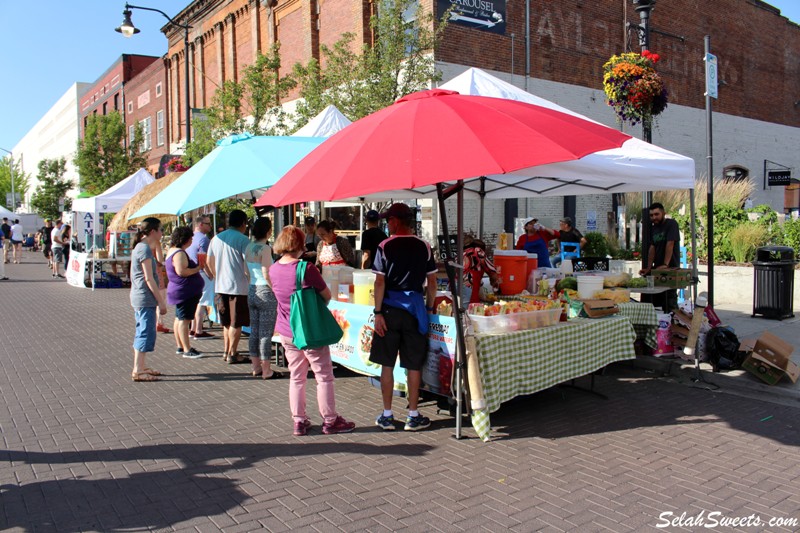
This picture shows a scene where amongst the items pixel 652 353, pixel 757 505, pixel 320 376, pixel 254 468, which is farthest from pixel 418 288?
pixel 652 353

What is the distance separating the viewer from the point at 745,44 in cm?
2769

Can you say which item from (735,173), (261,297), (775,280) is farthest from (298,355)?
(735,173)

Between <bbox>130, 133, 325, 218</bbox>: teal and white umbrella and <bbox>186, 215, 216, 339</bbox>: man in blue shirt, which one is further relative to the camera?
<bbox>186, 215, 216, 339</bbox>: man in blue shirt

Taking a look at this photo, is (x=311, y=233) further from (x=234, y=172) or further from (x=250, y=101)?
(x=250, y=101)

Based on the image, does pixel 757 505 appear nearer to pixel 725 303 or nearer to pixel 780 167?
pixel 725 303

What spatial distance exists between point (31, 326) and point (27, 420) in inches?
260

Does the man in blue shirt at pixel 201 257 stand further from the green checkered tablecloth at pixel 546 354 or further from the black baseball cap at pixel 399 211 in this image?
the green checkered tablecloth at pixel 546 354

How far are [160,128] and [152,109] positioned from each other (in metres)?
1.99

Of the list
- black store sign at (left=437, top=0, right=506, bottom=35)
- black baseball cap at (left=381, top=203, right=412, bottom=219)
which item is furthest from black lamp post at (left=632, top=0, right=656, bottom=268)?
black store sign at (left=437, top=0, right=506, bottom=35)

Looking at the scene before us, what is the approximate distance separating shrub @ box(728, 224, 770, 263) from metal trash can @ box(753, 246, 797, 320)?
2.89m

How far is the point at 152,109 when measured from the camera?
3712 cm

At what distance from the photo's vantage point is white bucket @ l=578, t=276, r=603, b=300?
7.07 metres

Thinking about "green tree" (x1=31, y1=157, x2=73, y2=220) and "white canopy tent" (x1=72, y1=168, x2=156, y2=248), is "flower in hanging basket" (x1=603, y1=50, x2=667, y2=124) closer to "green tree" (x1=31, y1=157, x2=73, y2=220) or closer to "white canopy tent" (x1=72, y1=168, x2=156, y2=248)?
"white canopy tent" (x1=72, y1=168, x2=156, y2=248)

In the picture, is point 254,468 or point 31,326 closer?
point 254,468
